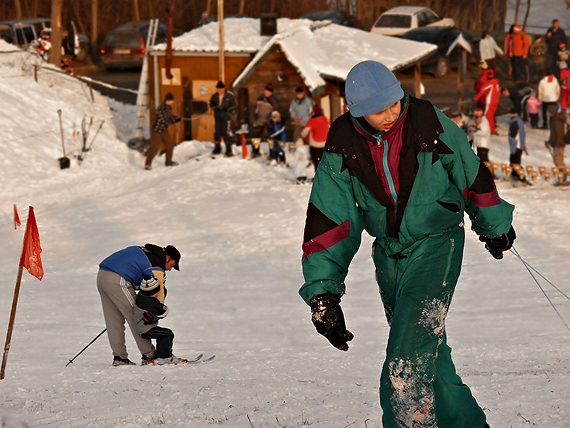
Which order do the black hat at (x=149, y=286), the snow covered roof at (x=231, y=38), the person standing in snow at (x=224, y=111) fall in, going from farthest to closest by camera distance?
the snow covered roof at (x=231, y=38) < the person standing in snow at (x=224, y=111) < the black hat at (x=149, y=286)

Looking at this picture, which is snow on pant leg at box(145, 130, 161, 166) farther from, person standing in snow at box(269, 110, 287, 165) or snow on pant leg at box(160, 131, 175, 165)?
person standing in snow at box(269, 110, 287, 165)

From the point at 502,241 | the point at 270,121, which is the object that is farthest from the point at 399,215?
the point at 270,121

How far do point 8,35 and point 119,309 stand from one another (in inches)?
1009

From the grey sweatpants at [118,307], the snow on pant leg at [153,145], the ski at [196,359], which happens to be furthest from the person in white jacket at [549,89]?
the grey sweatpants at [118,307]

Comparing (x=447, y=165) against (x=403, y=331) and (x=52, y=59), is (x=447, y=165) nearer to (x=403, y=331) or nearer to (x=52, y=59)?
(x=403, y=331)

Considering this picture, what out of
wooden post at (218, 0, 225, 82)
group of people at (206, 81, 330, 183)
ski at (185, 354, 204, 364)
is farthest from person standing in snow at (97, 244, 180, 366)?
wooden post at (218, 0, 225, 82)

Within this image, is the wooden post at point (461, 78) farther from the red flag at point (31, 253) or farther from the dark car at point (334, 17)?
the red flag at point (31, 253)

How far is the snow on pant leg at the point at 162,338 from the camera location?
7789 mm

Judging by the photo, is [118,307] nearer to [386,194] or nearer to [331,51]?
[386,194]

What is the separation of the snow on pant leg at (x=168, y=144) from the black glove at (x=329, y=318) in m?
15.7

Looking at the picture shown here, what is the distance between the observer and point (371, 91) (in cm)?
395

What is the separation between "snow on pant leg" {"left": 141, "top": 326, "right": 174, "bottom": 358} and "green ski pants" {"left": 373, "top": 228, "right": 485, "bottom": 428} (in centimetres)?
380

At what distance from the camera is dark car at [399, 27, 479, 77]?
1006 inches

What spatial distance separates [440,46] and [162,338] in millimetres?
19252
